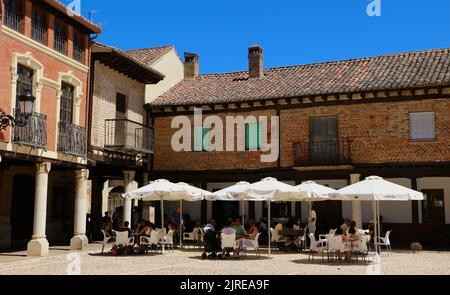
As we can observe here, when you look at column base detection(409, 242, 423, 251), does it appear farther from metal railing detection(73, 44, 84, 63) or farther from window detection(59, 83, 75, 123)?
metal railing detection(73, 44, 84, 63)

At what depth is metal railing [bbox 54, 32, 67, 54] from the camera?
18.0 metres

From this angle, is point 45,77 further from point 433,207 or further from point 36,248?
point 433,207

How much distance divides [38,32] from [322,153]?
12338 mm

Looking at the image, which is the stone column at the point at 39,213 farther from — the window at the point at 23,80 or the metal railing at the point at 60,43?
the metal railing at the point at 60,43

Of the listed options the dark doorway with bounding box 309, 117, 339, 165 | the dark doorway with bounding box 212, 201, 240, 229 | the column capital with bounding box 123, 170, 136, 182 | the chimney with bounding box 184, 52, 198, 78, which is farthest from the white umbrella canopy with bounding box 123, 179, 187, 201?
the chimney with bounding box 184, 52, 198, 78

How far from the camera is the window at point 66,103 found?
1848 centimetres

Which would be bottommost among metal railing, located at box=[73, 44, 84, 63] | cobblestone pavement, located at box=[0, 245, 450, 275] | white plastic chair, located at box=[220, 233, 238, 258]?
cobblestone pavement, located at box=[0, 245, 450, 275]

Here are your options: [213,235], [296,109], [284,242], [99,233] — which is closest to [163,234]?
[213,235]

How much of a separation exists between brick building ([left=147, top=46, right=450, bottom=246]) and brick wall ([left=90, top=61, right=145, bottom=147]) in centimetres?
144

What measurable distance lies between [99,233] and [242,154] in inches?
291

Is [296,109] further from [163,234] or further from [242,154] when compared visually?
[163,234]

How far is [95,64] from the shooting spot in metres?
20.9

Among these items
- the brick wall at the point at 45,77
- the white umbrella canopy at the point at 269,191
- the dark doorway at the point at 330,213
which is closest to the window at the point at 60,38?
the brick wall at the point at 45,77

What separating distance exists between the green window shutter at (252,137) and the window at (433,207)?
7.71m
